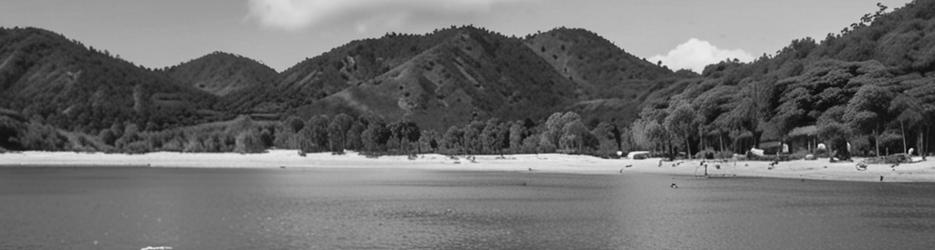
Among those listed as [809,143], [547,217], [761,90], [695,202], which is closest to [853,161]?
[809,143]

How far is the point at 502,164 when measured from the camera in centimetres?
13388

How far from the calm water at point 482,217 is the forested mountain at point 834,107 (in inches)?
1214

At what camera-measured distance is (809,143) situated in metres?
119

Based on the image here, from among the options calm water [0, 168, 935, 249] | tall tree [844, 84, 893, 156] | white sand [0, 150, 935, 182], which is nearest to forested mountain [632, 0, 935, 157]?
tall tree [844, 84, 893, 156]

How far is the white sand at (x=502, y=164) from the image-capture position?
276 ft

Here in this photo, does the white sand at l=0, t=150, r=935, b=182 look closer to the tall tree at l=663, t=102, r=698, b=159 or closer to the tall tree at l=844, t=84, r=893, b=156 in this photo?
the tall tree at l=663, t=102, r=698, b=159

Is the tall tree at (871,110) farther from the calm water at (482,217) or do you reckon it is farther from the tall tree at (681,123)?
the calm water at (482,217)

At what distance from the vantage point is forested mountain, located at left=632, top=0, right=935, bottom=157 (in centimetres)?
10162

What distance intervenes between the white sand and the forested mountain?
8.21 m

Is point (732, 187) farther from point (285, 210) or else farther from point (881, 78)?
point (881, 78)

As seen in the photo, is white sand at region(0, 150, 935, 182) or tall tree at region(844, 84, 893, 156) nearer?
white sand at region(0, 150, 935, 182)

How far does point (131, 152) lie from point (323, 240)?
582 ft

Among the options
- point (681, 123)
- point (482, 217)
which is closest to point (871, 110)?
point (681, 123)

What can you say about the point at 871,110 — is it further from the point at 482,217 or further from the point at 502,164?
the point at 482,217
